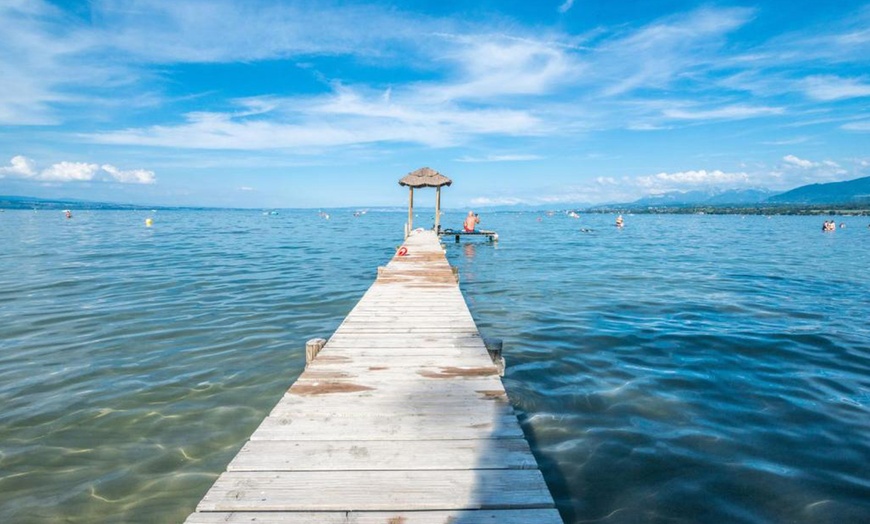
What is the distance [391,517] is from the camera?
2.34 metres

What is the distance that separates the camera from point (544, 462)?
178 inches

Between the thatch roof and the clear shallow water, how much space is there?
13.5 meters

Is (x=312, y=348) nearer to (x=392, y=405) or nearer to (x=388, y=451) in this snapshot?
(x=392, y=405)

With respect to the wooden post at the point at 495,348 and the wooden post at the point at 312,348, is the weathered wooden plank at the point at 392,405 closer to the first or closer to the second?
the wooden post at the point at 312,348

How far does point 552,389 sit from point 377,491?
4.25m

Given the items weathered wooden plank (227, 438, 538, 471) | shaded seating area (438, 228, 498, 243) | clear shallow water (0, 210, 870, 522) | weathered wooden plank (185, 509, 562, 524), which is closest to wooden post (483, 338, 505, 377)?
clear shallow water (0, 210, 870, 522)

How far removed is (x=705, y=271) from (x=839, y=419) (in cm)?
1413

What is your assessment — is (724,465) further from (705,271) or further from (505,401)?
(705,271)

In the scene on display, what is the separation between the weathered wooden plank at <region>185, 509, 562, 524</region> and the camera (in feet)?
7.54

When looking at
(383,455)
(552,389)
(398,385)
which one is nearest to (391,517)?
(383,455)

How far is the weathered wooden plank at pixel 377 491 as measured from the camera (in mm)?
2432

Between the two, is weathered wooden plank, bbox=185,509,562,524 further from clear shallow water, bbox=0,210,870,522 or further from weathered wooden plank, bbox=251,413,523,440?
clear shallow water, bbox=0,210,870,522

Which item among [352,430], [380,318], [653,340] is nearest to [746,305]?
[653,340]

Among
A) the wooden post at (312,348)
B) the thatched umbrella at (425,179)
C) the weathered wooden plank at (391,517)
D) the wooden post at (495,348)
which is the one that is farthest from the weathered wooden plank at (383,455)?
the thatched umbrella at (425,179)
